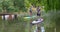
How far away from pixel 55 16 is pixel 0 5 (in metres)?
8.32

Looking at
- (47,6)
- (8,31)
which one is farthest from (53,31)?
(8,31)

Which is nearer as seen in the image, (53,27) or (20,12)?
(53,27)

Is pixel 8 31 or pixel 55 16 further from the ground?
pixel 55 16

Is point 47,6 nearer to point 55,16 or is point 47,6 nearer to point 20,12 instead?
point 55,16

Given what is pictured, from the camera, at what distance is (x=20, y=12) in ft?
43.2

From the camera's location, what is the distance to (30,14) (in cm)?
1287

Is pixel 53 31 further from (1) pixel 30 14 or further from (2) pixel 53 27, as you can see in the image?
(1) pixel 30 14

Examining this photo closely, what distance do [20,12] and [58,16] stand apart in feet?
25.8

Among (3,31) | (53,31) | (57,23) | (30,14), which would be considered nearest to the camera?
(57,23)

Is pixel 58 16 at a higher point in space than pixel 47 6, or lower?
lower

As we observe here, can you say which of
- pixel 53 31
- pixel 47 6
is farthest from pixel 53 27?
pixel 47 6

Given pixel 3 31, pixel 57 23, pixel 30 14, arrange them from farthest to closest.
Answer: pixel 30 14
pixel 3 31
pixel 57 23

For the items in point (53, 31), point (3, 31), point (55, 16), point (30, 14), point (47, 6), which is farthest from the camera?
point (30, 14)

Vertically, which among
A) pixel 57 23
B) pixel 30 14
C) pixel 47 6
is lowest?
pixel 30 14
